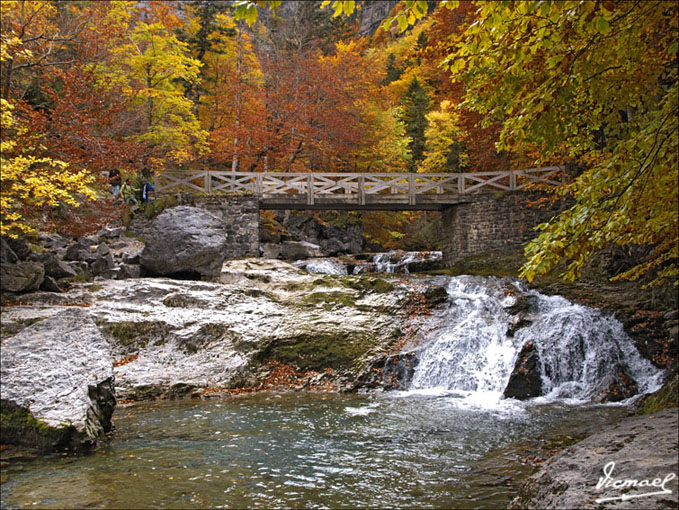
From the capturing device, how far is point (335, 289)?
1402 cm

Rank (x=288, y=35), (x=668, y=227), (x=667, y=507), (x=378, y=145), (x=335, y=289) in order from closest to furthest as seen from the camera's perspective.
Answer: (x=667, y=507) < (x=668, y=227) < (x=335, y=289) < (x=378, y=145) < (x=288, y=35)

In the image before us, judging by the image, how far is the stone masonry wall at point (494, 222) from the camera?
20734 mm

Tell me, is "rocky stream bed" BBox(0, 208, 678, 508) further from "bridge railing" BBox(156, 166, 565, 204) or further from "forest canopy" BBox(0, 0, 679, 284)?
"bridge railing" BBox(156, 166, 565, 204)

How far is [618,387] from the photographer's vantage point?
9812mm

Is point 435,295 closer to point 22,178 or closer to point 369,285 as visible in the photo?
point 369,285

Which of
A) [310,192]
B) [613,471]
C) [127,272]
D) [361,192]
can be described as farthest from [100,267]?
[613,471]

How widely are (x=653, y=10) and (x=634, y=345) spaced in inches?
344

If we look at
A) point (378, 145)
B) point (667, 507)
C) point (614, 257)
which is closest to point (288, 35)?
point (378, 145)

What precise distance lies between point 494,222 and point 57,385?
18494 mm

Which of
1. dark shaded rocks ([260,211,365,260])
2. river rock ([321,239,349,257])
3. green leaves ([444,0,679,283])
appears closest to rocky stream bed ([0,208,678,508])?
green leaves ([444,0,679,283])

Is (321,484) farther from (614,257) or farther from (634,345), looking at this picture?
(614,257)

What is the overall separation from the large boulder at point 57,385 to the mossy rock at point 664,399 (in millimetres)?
7817

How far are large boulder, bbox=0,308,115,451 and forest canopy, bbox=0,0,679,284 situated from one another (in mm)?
2345

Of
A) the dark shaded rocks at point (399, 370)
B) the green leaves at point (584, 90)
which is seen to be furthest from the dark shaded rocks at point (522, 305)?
the green leaves at point (584, 90)
